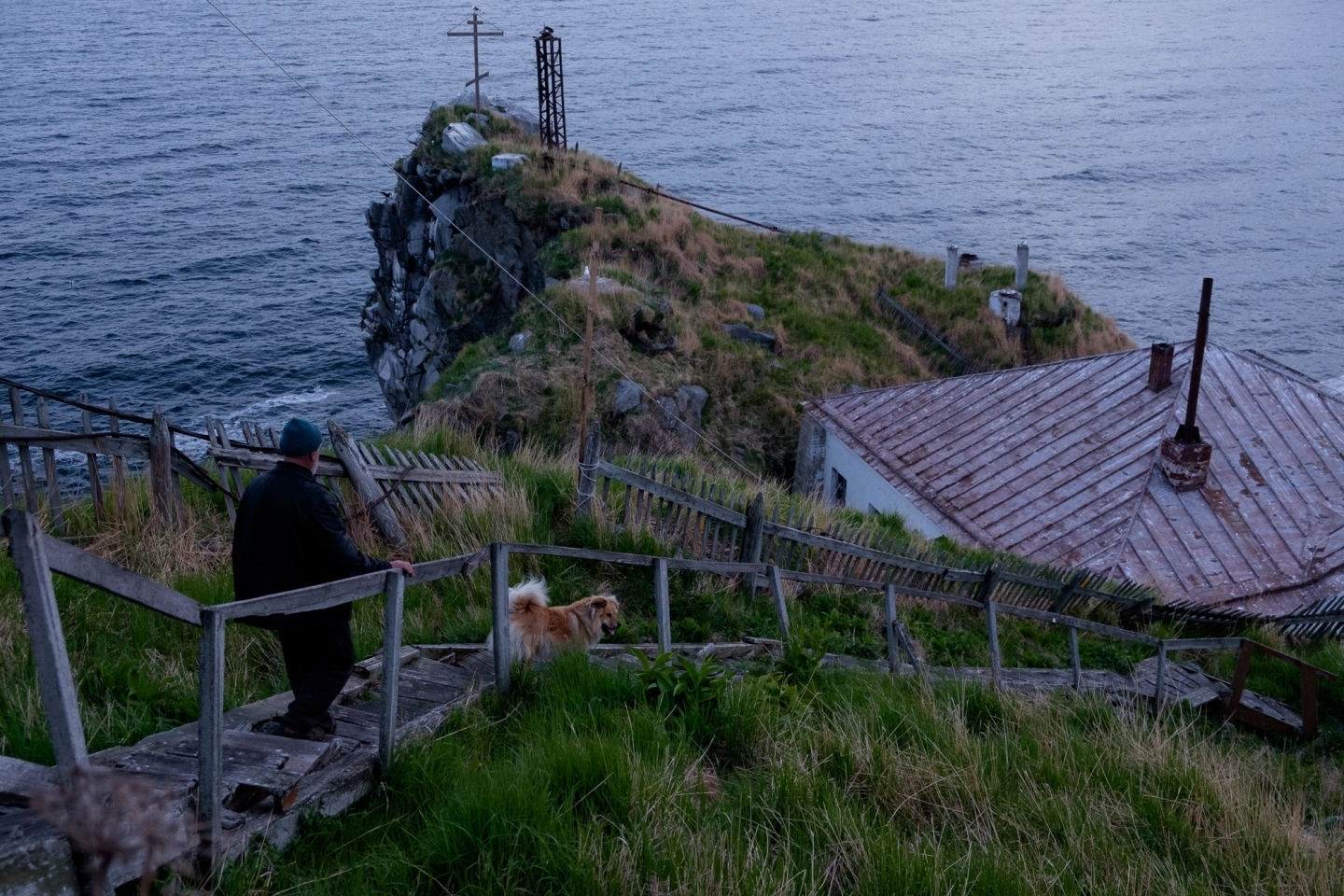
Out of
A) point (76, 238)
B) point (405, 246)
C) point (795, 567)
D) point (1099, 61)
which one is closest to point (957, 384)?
point (795, 567)

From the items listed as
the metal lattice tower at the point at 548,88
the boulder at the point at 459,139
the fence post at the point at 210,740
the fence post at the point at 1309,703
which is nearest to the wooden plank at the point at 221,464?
the fence post at the point at 210,740

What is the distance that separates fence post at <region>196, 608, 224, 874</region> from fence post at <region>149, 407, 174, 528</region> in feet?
Answer: 16.9

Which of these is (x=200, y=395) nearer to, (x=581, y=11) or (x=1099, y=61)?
(x=1099, y=61)

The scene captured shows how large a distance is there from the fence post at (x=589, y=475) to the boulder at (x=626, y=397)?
1105 centimetres

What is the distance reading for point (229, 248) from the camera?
5166 centimetres

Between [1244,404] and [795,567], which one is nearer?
Answer: [795,567]

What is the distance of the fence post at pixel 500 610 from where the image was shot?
6.05 metres

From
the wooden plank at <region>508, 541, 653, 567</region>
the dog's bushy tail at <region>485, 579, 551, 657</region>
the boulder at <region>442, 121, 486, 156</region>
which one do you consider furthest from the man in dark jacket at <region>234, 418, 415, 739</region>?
the boulder at <region>442, 121, 486, 156</region>

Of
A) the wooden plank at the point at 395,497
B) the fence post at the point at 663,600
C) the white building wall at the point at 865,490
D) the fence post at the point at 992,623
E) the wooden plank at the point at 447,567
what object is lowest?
the white building wall at the point at 865,490

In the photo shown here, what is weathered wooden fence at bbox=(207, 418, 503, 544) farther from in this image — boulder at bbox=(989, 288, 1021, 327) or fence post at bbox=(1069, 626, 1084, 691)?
boulder at bbox=(989, 288, 1021, 327)

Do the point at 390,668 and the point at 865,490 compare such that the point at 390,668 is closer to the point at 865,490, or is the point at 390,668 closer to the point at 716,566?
the point at 716,566

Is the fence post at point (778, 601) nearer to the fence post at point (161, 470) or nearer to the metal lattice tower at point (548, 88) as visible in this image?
the fence post at point (161, 470)

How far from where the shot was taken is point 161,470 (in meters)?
8.88

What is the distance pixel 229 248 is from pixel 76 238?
6.92 m
